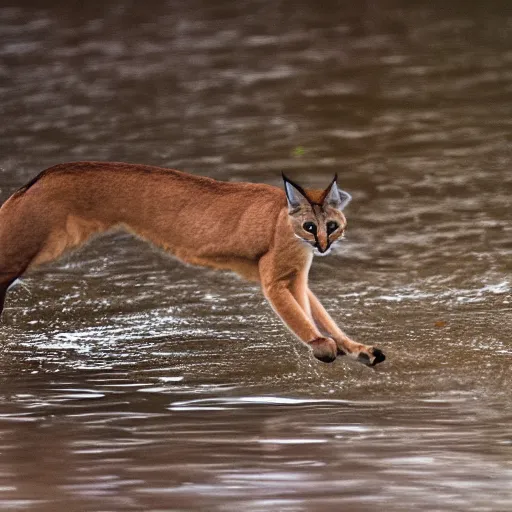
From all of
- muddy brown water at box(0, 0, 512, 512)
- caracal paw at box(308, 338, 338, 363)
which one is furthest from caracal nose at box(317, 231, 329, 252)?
muddy brown water at box(0, 0, 512, 512)

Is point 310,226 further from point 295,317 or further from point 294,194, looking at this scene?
point 295,317

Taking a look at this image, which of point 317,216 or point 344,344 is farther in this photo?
point 344,344

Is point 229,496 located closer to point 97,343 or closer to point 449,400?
point 449,400

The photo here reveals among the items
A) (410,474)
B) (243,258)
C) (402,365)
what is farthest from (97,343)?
(410,474)

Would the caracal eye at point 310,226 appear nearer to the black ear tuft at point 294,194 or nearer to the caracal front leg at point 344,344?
the black ear tuft at point 294,194

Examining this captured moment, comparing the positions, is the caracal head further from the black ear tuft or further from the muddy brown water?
the muddy brown water

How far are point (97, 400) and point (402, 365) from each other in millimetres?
1421

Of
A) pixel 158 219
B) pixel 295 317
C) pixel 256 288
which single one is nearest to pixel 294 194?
pixel 295 317

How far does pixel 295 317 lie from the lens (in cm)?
663

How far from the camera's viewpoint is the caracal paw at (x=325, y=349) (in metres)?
6.48

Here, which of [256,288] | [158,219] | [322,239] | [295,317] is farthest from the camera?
[256,288]

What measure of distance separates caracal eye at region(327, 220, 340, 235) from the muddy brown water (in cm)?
65

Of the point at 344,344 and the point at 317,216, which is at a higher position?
the point at 317,216

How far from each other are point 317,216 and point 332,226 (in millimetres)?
78
